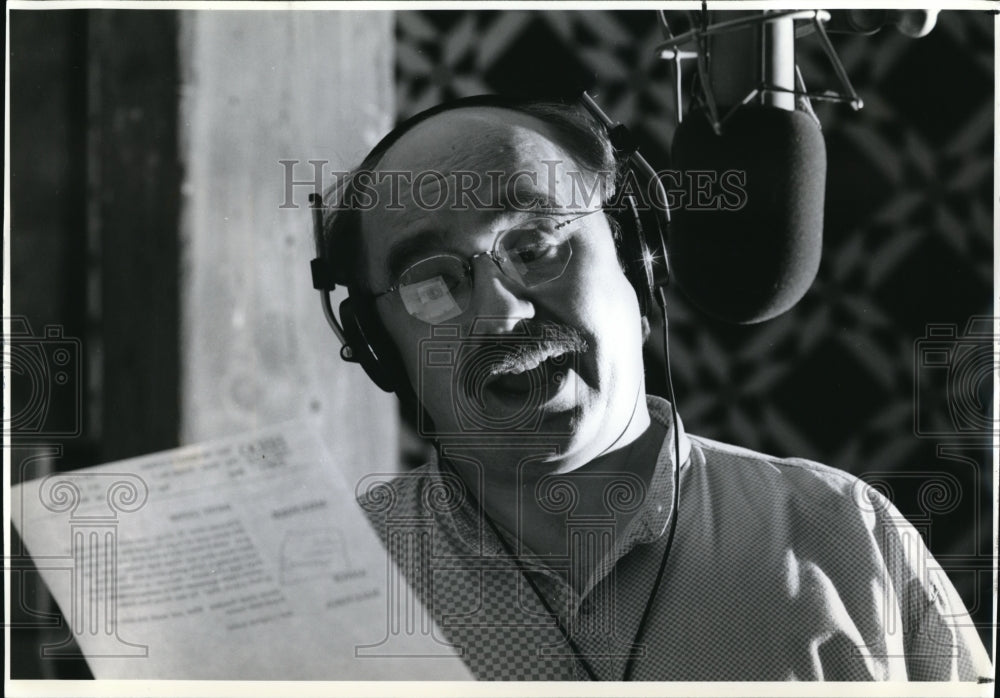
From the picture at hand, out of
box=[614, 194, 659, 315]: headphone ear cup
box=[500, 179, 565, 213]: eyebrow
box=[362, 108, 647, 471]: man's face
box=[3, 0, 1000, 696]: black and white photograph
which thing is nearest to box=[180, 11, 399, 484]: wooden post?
box=[3, 0, 1000, 696]: black and white photograph

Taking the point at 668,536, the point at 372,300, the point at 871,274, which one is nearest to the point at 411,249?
the point at 372,300

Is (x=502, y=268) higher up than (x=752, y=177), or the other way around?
(x=752, y=177)

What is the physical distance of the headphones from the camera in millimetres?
1371

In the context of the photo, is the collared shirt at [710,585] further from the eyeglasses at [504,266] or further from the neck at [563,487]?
the eyeglasses at [504,266]

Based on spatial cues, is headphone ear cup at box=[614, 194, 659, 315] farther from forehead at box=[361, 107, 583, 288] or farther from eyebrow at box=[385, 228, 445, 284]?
eyebrow at box=[385, 228, 445, 284]

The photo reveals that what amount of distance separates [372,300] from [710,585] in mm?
584

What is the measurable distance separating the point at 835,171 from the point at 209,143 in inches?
33.9

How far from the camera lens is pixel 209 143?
143cm

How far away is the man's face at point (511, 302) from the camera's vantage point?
1337 mm

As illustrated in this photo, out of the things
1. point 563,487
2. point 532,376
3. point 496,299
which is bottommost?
point 563,487

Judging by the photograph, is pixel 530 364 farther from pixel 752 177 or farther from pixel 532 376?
pixel 752 177

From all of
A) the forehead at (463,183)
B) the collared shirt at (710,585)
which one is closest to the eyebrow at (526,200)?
the forehead at (463,183)

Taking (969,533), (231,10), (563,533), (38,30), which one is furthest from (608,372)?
(38,30)

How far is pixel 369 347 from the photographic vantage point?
139 centimetres
